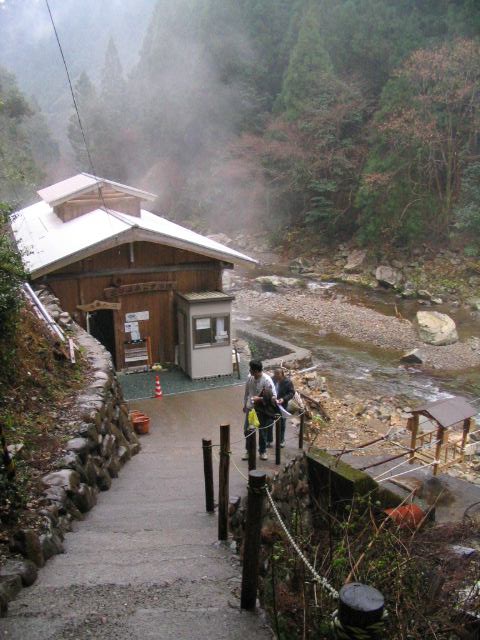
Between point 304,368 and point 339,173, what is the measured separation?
2116 centimetres

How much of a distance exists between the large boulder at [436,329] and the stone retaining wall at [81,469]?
1492cm

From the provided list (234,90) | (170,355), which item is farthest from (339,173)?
(170,355)

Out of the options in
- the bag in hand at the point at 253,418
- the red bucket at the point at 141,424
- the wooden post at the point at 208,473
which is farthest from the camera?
the red bucket at the point at 141,424

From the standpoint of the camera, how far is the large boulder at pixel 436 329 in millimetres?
21203

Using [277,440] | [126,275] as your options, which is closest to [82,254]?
[126,275]

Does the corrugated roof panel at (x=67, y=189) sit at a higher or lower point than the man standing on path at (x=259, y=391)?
higher

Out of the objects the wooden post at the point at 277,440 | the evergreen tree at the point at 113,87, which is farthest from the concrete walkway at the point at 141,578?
the evergreen tree at the point at 113,87

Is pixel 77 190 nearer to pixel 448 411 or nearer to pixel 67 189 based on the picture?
pixel 67 189

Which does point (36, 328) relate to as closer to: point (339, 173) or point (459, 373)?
point (459, 373)

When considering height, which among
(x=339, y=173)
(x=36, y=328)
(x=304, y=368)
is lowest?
(x=304, y=368)

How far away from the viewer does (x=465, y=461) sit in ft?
40.4

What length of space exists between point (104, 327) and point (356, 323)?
12472 millimetres

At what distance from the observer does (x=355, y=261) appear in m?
32.6

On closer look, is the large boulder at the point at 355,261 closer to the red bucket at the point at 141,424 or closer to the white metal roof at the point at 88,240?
the white metal roof at the point at 88,240
